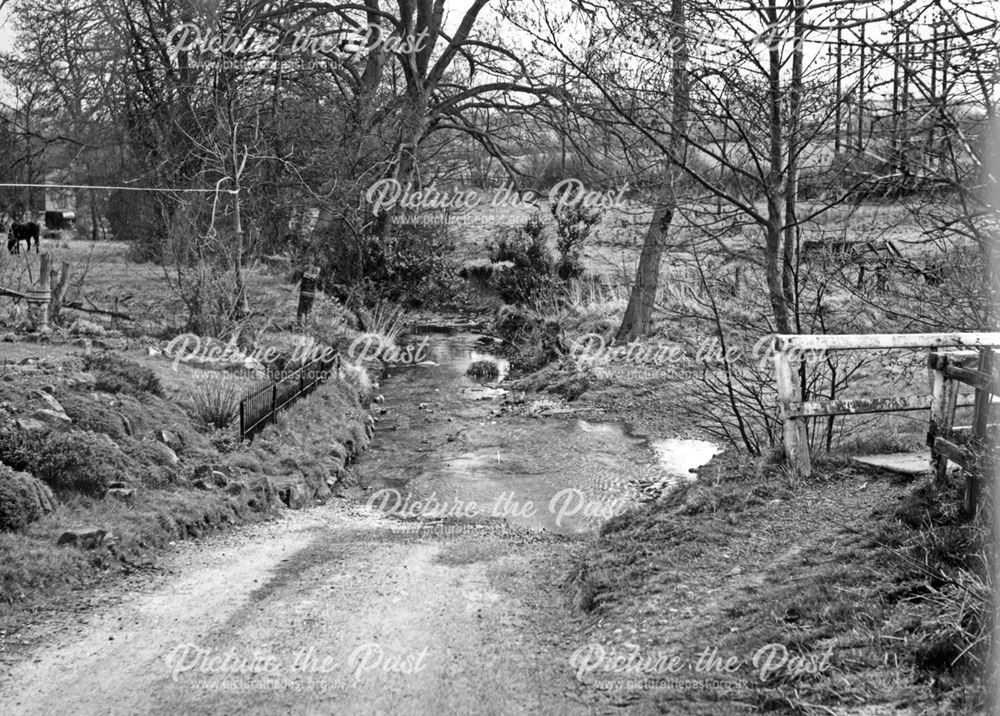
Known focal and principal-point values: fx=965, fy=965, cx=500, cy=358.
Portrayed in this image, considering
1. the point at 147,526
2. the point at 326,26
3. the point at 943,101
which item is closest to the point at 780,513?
the point at 943,101

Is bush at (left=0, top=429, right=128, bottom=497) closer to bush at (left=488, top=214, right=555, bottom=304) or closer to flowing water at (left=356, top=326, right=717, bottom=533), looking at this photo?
flowing water at (left=356, top=326, right=717, bottom=533)

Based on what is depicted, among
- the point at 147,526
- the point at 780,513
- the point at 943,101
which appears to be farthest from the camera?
the point at 147,526

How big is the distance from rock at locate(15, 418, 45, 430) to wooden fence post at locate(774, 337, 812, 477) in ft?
22.4

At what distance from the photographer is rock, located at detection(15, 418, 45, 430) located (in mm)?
9070

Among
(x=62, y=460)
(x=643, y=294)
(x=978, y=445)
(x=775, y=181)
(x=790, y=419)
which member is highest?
(x=775, y=181)

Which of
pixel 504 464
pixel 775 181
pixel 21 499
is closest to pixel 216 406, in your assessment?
pixel 504 464

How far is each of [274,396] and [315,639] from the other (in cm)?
687

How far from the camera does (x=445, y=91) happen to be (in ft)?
102

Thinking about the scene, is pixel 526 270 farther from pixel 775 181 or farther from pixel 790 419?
pixel 790 419

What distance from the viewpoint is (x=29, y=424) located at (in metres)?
9.23

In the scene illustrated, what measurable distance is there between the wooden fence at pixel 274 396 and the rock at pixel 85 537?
344 centimetres

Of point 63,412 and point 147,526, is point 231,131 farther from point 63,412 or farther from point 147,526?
point 147,526

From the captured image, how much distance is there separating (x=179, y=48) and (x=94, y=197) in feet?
59.0

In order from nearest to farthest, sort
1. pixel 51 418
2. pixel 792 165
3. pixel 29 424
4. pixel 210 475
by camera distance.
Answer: pixel 792 165, pixel 29 424, pixel 51 418, pixel 210 475
